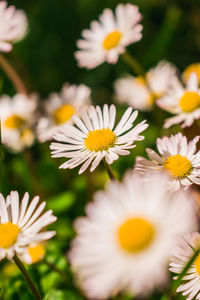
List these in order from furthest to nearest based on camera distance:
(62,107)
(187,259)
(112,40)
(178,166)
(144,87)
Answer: (144,87) → (62,107) → (112,40) → (178,166) → (187,259)

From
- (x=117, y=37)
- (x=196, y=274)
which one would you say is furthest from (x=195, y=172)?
(x=117, y=37)

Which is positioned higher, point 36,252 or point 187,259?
point 36,252

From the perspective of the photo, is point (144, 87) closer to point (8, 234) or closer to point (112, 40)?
point (112, 40)

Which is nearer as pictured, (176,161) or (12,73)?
(176,161)

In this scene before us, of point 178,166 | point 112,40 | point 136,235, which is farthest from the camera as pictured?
point 112,40

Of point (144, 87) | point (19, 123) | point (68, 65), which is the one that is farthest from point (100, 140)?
point (68, 65)

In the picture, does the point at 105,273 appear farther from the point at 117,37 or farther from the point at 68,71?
the point at 68,71
